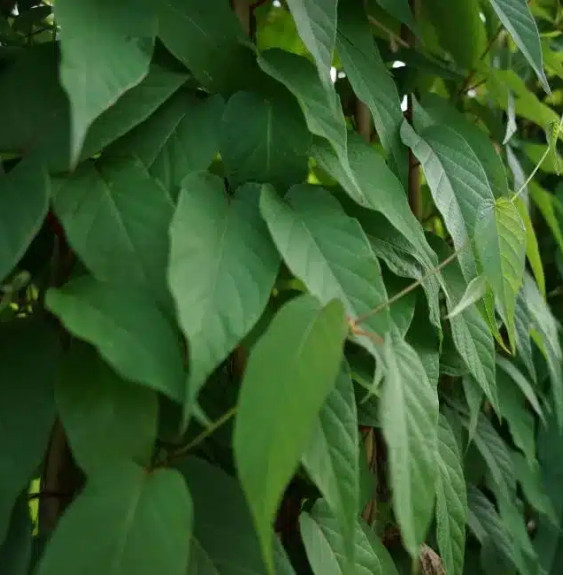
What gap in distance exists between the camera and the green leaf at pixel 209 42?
289mm

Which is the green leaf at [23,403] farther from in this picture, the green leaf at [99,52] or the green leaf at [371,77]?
the green leaf at [371,77]

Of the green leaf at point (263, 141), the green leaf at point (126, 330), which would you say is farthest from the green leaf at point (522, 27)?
the green leaf at point (126, 330)

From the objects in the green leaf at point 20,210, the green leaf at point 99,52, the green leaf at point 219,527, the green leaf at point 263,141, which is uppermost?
the green leaf at point 99,52

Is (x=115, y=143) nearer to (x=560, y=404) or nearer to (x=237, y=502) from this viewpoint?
(x=237, y=502)

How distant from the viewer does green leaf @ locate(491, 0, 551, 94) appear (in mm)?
325

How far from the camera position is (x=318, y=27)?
279mm

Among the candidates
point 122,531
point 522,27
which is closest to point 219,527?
point 122,531

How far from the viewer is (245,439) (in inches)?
7.9

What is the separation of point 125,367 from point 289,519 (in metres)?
0.21

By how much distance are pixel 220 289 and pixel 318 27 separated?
0.39 ft

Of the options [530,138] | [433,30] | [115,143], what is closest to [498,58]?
[433,30]

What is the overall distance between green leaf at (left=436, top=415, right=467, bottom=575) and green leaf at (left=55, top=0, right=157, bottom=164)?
239 millimetres

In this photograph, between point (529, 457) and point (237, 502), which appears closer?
point (237, 502)

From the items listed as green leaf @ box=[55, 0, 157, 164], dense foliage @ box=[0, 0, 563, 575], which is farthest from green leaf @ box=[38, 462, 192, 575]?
green leaf @ box=[55, 0, 157, 164]
